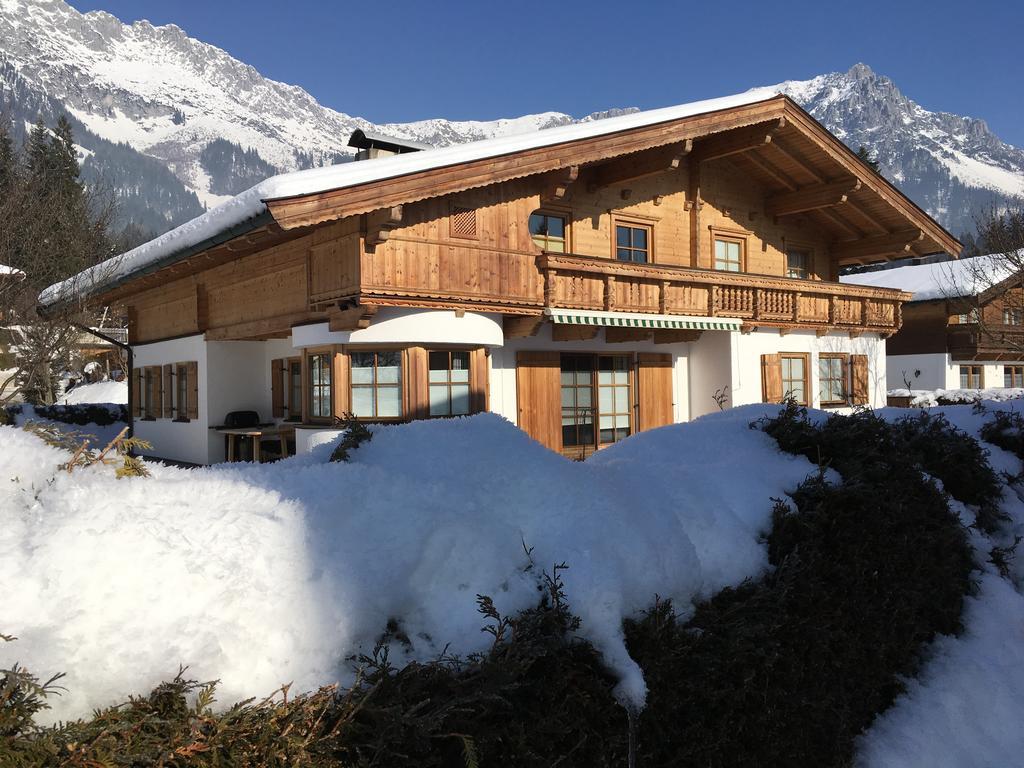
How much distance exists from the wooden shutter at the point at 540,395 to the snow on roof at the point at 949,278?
17.3 metres

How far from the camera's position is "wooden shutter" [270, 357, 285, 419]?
49.2 feet

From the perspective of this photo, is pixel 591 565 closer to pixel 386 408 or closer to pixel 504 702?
pixel 504 702

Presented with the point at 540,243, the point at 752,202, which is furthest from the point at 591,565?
the point at 752,202

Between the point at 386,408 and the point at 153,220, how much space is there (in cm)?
20339

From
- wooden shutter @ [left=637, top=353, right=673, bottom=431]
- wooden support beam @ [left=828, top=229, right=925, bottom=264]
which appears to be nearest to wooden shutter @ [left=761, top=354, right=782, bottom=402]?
wooden shutter @ [left=637, top=353, right=673, bottom=431]

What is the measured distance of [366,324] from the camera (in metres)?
10.7

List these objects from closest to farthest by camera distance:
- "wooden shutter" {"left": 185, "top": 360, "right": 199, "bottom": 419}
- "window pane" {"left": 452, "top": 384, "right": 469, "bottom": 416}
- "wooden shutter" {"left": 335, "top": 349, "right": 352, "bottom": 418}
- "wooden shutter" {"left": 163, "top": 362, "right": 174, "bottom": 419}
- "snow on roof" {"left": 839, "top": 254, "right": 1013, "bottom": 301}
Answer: "wooden shutter" {"left": 335, "top": 349, "right": 352, "bottom": 418} → "window pane" {"left": 452, "top": 384, "right": 469, "bottom": 416} → "wooden shutter" {"left": 185, "top": 360, "right": 199, "bottom": 419} → "wooden shutter" {"left": 163, "top": 362, "right": 174, "bottom": 419} → "snow on roof" {"left": 839, "top": 254, "right": 1013, "bottom": 301}

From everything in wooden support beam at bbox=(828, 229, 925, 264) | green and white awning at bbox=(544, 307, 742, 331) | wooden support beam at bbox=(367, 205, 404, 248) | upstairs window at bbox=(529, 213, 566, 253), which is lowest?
green and white awning at bbox=(544, 307, 742, 331)

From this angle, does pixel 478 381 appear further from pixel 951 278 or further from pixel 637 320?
pixel 951 278

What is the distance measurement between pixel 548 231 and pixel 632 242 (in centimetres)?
231

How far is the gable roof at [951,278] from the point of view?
27.7m

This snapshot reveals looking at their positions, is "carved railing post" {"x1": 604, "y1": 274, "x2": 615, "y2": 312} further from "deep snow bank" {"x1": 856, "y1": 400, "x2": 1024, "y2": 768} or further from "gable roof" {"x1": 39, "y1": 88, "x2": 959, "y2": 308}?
"deep snow bank" {"x1": 856, "y1": 400, "x2": 1024, "y2": 768}

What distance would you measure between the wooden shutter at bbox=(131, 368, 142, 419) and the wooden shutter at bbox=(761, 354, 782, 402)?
15692mm

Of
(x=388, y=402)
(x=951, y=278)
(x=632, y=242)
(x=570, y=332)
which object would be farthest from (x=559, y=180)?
(x=951, y=278)
